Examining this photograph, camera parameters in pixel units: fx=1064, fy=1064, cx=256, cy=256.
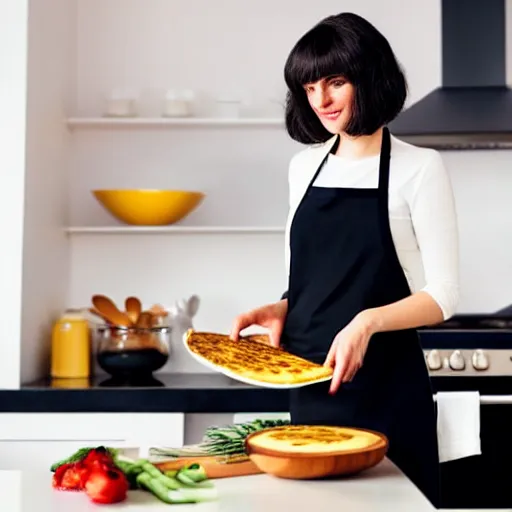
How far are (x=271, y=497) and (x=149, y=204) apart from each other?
199 cm

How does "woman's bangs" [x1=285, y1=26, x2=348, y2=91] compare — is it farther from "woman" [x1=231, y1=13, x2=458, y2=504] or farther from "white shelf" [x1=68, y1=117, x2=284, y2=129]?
"white shelf" [x1=68, y1=117, x2=284, y2=129]

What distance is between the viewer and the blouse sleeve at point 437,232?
1.88 meters

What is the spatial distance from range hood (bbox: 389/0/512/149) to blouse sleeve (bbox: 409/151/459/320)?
54.9 inches

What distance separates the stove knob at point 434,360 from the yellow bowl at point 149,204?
0.92m

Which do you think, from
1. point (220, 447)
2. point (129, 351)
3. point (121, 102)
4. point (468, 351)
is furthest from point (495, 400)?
point (121, 102)

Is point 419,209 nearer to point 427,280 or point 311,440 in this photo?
point 427,280

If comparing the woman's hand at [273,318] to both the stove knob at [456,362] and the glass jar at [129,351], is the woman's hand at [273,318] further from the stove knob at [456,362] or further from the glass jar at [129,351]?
the glass jar at [129,351]

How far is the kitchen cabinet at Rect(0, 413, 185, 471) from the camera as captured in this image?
9.34 ft

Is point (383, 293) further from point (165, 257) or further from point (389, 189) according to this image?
point (165, 257)

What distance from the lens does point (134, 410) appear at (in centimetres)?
286

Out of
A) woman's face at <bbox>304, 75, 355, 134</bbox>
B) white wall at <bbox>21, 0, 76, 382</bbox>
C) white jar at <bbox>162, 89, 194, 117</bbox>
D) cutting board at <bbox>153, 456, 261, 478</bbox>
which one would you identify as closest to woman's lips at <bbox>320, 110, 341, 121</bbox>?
woman's face at <bbox>304, 75, 355, 134</bbox>

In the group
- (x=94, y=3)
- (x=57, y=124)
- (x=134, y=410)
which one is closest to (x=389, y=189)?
(x=134, y=410)

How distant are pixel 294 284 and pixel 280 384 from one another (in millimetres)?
457

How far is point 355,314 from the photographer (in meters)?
2.01
